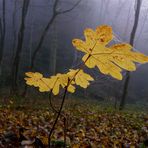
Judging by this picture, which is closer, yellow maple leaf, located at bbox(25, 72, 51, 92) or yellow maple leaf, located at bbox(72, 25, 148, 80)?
yellow maple leaf, located at bbox(72, 25, 148, 80)

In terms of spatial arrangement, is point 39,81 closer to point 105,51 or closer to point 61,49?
point 105,51

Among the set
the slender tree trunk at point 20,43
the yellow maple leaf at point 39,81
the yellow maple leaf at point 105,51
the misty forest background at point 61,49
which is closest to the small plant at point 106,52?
the yellow maple leaf at point 105,51

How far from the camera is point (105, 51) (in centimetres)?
92

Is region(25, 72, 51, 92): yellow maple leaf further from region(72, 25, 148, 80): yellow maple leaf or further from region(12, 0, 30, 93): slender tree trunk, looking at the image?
region(12, 0, 30, 93): slender tree trunk

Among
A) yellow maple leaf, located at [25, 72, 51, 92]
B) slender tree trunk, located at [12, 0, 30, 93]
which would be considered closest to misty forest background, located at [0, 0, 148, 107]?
slender tree trunk, located at [12, 0, 30, 93]

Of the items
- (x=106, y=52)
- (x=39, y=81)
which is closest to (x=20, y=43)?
(x=39, y=81)

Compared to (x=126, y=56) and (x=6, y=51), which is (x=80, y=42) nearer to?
(x=126, y=56)

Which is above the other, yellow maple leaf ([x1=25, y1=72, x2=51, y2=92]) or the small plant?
the small plant

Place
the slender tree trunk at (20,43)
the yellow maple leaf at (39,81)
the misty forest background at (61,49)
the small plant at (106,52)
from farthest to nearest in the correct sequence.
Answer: the misty forest background at (61,49) → the slender tree trunk at (20,43) → the yellow maple leaf at (39,81) → the small plant at (106,52)

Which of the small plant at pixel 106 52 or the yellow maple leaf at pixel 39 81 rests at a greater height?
the small plant at pixel 106 52

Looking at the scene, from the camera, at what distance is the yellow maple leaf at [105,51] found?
0.90 m

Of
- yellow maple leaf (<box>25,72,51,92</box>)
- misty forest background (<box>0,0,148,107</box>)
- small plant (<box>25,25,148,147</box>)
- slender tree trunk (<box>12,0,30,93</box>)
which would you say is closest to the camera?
small plant (<box>25,25,148,147</box>)

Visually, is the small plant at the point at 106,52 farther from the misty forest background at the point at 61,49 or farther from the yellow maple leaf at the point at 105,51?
the misty forest background at the point at 61,49

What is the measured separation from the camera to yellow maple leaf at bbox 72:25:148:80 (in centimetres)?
90
